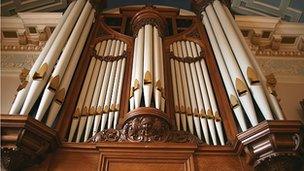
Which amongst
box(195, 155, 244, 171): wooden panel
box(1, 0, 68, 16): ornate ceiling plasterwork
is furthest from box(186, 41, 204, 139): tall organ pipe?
box(1, 0, 68, 16): ornate ceiling plasterwork

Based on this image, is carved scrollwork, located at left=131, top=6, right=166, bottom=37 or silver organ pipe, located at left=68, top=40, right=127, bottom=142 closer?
silver organ pipe, located at left=68, top=40, right=127, bottom=142

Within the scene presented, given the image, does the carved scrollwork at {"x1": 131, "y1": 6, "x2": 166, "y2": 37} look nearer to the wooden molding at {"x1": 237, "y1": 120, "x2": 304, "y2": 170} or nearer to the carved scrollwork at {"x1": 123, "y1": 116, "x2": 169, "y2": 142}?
the carved scrollwork at {"x1": 123, "y1": 116, "x2": 169, "y2": 142}

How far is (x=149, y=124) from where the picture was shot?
335 cm

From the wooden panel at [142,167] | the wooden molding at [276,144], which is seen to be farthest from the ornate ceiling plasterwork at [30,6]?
the wooden molding at [276,144]

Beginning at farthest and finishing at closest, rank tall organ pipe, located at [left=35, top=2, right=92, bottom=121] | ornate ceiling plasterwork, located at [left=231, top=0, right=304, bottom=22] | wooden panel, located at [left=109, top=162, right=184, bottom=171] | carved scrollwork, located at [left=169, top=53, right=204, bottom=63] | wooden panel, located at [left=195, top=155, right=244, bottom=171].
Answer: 1. ornate ceiling plasterwork, located at [left=231, top=0, right=304, bottom=22]
2. carved scrollwork, located at [left=169, top=53, right=204, bottom=63]
3. tall organ pipe, located at [left=35, top=2, right=92, bottom=121]
4. wooden panel, located at [left=195, top=155, right=244, bottom=171]
5. wooden panel, located at [left=109, top=162, right=184, bottom=171]

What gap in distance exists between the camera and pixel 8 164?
3.06 m

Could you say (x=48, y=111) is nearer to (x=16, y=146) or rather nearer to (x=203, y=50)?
(x=16, y=146)

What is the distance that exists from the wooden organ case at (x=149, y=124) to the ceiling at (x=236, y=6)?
75.3 inches

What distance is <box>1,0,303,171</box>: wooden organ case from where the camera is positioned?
3125 mm

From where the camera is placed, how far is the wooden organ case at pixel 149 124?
3.12 metres

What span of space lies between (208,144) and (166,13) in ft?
9.86

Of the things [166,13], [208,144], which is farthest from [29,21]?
[208,144]

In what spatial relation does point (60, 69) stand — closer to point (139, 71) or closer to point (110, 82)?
point (110, 82)

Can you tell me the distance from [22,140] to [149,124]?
1.06 metres
